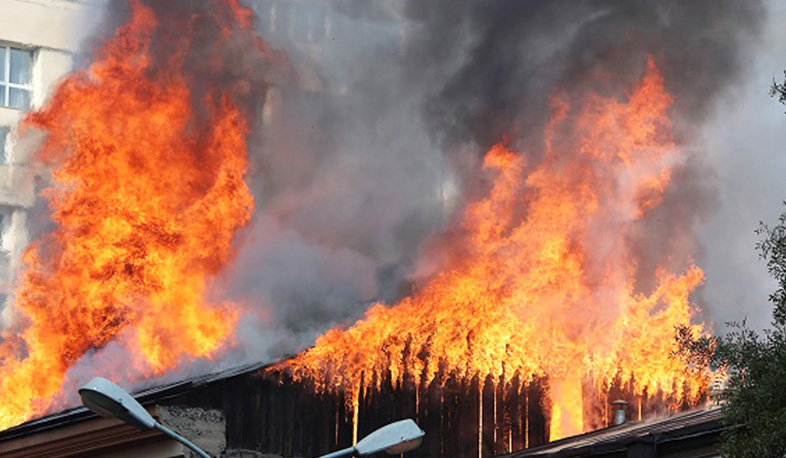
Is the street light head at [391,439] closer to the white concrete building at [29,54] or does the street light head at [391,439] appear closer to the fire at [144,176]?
the fire at [144,176]

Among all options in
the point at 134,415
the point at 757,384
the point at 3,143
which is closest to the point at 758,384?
the point at 757,384

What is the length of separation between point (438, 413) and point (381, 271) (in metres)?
8.10

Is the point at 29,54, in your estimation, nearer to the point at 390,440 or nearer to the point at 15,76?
the point at 15,76

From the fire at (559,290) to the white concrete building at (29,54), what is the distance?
79.5 feet

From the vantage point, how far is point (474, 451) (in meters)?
24.9

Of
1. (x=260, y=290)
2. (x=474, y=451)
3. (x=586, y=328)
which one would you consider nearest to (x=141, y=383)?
(x=260, y=290)

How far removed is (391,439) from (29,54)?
4091 cm

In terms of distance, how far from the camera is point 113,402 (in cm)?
1330

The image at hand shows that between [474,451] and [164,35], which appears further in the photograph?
[164,35]

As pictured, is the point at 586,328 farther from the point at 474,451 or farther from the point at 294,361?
the point at 294,361

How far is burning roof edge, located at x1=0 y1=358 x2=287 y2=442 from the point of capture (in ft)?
70.5

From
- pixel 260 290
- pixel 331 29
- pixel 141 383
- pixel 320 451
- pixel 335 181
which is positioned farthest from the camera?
pixel 331 29

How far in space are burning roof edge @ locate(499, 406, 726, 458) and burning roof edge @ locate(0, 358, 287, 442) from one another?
164 inches

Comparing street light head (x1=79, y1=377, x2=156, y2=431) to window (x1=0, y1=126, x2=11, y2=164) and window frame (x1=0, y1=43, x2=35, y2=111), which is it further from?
window frame (x1=0, y1=43, x2=35, y2=111)
